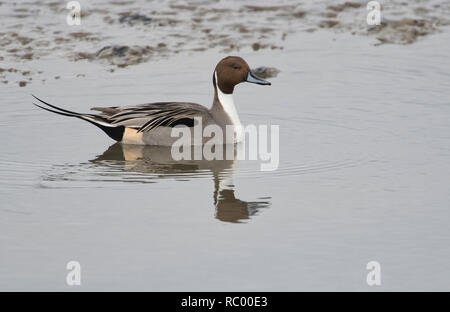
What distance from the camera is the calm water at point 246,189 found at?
6473 mm

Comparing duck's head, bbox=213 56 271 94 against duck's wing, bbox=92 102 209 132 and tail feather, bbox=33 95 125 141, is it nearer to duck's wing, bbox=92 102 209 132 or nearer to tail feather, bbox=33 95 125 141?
duck's wing, bbox=92 102 209 132

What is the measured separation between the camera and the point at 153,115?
35.0 ft

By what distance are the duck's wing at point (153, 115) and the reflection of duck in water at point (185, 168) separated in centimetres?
28

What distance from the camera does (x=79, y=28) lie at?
15.8m

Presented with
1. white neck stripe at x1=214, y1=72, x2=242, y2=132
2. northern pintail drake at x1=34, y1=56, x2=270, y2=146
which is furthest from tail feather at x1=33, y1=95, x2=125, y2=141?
white neck stripe at x1=214, y1=72, x2=242, y2=132

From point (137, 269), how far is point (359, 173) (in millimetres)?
3197

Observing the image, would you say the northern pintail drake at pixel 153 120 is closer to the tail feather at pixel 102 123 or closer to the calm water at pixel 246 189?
the tail feather at pixel 102 123

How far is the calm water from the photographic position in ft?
21.2

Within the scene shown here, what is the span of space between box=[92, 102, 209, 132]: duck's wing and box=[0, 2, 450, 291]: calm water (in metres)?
0.32

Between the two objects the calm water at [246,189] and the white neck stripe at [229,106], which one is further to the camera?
the white neck stripe at [229,106]

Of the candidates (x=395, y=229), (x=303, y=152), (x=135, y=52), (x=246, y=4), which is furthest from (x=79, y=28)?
(x=395, y=229)

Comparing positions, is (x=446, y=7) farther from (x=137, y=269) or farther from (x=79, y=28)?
(x=137, y=269)

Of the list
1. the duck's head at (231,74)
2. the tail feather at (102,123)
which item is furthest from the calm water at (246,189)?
the duck's head at (231,74)

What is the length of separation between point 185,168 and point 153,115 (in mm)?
1445
